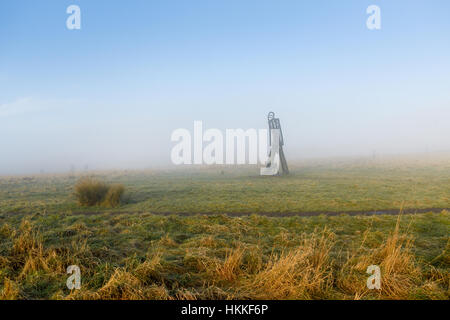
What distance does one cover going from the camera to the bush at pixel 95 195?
49.9 feet

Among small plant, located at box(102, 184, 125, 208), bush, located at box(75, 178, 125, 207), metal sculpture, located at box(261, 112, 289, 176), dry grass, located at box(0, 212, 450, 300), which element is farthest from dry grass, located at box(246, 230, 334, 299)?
metal sculpture, located at box(261, 112, 289, 176)

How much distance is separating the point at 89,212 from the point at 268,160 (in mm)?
21872

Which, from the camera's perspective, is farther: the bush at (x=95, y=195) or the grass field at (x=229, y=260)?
the bush at (x=95, y=195)

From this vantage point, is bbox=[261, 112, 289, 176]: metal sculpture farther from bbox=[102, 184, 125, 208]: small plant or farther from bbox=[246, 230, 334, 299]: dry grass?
bbox=[246, 230, 334, 299]: dry grass

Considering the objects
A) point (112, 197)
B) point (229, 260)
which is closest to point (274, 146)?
point (112, 197)

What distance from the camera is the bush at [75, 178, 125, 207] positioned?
49.9 ft

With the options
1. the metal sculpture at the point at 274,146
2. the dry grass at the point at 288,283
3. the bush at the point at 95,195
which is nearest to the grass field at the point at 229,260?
the dry grass at the point at 288,283

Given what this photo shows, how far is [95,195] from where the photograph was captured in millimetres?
15508

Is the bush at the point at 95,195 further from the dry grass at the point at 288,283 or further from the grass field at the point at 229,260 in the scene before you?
the dry grass at the point at 288,283

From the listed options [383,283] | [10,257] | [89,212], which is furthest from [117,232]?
[383,283]

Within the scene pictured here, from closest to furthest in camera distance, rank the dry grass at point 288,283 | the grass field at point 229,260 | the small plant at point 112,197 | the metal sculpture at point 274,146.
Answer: the dry grass at point 288,283, the grass field at point 229,260, the small plant at point 112,197, the metal sculpture at point 274,146

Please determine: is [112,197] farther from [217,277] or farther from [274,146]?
[274,146]
